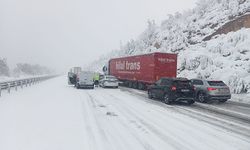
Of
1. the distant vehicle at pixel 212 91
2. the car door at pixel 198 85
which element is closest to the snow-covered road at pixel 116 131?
the distant vehicle at pixel 212 91

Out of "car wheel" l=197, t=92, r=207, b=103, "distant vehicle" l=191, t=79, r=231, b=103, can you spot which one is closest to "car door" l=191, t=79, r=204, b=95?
"distant vehicle" l=191, t=79, r=231, b=103

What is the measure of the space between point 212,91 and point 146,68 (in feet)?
37.1

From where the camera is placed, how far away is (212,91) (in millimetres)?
19797

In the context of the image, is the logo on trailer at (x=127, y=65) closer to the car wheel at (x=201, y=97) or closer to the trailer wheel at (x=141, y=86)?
the trailer wheel at (x=141, y=86)

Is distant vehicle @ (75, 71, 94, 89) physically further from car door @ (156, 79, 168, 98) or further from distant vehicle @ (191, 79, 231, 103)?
distant vehicle @ (191, 79, 231, 103)

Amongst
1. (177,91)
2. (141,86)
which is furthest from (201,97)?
(141,86)

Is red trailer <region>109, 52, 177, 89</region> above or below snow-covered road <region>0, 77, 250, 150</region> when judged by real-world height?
above

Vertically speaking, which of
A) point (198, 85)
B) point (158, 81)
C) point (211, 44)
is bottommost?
point (198, 85)

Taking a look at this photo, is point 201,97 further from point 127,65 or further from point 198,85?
point 127,65

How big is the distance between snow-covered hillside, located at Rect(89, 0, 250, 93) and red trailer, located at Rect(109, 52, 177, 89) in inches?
208

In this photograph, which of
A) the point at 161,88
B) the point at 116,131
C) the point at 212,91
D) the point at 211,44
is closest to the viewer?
the point at 116,131

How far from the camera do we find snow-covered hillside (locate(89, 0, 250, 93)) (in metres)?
30.0

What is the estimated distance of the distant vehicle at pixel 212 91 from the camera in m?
19.8

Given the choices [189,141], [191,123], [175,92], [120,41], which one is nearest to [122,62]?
[175,92]
